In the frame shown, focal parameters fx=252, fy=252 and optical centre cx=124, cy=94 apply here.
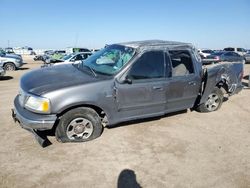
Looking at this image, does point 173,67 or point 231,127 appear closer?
point 173,67

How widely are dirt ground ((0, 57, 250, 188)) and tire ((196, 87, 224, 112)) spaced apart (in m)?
0.79

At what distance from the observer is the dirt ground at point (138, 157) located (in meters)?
3.60

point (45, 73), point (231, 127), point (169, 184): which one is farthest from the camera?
point (231, 127)

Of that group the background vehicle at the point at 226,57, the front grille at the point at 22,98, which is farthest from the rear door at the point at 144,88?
→ the background vehicle at the point at 226,57

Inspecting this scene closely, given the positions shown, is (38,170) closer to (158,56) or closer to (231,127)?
(158,56)

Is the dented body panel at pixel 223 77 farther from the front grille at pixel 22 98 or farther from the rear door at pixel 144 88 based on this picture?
the front grille at pixel 22 98

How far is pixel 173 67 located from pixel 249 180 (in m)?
2.67

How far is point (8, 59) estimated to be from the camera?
688 inches

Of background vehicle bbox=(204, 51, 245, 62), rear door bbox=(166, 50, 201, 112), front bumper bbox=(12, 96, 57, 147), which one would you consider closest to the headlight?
front bumper bbox=(12, 96, 57, 147)

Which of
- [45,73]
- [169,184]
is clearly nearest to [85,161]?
[169,184]

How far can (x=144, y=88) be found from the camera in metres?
5.00

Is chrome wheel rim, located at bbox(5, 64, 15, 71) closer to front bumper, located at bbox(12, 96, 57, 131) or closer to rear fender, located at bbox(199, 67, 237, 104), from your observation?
front bumper, located at bbox(12, 96, 57, 131)

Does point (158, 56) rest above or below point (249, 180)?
above

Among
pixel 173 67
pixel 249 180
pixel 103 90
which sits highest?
pixel 173 67
